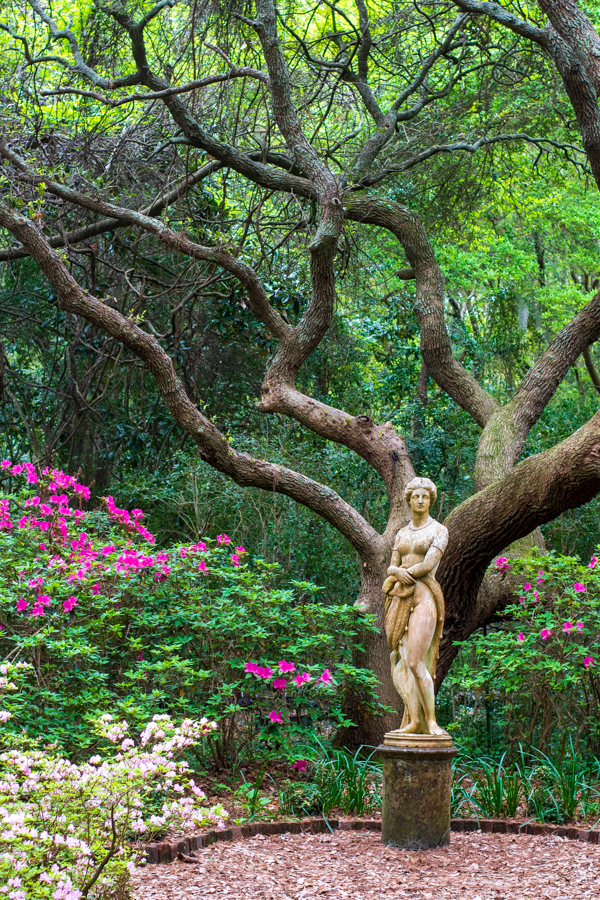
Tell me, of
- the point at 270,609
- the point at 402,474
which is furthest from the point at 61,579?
the point at 402,474

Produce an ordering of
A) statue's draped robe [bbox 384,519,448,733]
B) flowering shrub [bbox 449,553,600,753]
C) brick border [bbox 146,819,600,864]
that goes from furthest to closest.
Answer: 1. flowering shrub [bbox 449,553,600,753]
2. statue's draped robe [bbox 384,519,448,733]
3. brick border [bbox 146,819,600,864]

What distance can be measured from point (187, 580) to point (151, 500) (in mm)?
3770

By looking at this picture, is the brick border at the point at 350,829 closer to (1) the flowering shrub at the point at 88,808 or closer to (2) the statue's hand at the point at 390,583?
(2) the statue's hand at the point at 390,583

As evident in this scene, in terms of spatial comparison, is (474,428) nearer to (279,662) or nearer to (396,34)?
(396,34)

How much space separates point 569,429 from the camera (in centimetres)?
1100

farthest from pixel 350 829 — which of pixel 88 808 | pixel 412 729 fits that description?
pixel 88 808

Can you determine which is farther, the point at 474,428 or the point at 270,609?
the point at 474,428

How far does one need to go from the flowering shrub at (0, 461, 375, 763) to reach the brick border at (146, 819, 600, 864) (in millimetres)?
759

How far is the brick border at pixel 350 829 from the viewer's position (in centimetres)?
482

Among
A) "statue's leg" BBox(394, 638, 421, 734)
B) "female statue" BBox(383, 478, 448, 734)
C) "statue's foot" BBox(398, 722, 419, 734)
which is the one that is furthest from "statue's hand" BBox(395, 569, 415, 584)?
"statue's foot" BBox(398, 722, 419, 734)

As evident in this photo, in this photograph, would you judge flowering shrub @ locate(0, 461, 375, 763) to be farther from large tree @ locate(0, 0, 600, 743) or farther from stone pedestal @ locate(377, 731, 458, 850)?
stone pedestal @ locate(377, 731, 458, 850)

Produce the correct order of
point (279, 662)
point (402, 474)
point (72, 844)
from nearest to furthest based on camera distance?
point (72, 844) < point (279, 662) < point (402, 474)

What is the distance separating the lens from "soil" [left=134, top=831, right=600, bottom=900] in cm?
395

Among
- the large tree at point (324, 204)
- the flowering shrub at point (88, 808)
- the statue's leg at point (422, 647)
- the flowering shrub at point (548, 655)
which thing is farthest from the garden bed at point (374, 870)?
the large tree at point (324, 204)
